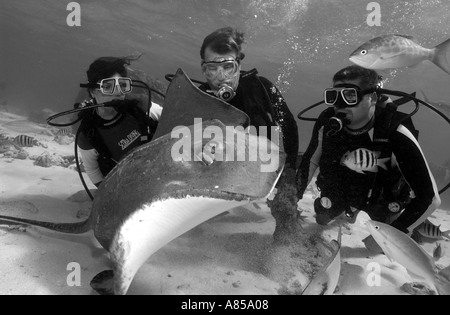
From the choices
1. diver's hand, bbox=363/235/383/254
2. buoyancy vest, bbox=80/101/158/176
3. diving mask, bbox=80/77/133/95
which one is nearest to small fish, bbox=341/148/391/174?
diver's hand, bbox=363/235/383/254

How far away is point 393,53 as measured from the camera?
3379mm

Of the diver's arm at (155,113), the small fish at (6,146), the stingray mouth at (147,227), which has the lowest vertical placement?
the small fish at (6,146)

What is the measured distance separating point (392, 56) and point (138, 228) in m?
3.49

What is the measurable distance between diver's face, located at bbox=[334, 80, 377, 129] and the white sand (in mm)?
1980

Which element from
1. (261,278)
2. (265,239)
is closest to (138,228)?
(261,278)

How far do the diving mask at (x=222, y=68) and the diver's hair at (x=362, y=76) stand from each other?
1503 mm

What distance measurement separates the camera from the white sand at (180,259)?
8.57ft

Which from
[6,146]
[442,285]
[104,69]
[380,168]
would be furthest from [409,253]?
[6,146]

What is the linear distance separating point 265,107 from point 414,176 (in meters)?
2.17

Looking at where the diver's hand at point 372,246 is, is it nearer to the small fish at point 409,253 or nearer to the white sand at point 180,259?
the white sand at point 180,259

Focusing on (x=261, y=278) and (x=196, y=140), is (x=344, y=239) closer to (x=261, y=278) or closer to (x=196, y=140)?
(x=261, y=278)

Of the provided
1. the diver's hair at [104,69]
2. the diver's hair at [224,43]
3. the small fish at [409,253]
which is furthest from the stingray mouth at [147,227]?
the diver's hair at [224,43]

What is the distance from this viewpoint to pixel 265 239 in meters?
3.93

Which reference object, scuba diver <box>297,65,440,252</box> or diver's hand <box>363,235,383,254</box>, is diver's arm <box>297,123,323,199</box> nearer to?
scuba diver <box>297,65,440,252</box>
